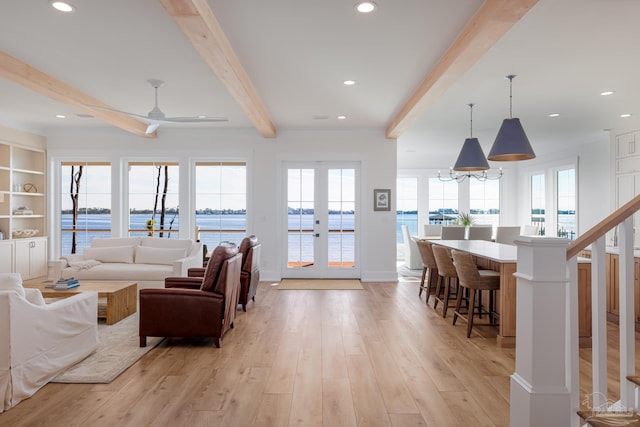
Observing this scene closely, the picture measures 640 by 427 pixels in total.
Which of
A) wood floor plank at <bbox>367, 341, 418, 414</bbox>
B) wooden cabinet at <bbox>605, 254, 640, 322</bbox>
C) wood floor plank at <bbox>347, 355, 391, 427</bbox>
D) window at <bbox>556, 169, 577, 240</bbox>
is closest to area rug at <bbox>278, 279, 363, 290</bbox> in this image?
wood floor plank at <bbox>367, 341, 418, 414</bbox>

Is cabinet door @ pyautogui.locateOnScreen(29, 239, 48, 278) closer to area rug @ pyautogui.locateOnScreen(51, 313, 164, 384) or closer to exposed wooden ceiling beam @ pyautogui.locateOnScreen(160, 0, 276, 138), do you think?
area rug @ pyautogui.locateOnScreen(51, 313, 164, 384)

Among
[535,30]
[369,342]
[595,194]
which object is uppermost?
[535,30]

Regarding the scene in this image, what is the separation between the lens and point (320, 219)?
7.55 m

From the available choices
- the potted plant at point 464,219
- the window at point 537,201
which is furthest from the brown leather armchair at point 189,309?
the window at point 537,201

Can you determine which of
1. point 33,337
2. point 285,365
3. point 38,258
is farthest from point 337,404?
point 38,258

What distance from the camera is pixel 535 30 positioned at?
10.7ft

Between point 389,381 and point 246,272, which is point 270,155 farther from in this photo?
point 389,381

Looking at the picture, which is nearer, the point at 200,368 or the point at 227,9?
the point at 227,9

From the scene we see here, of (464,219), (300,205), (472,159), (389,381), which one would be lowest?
(389,381)

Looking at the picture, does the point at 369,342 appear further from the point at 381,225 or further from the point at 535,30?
the point at 381,225

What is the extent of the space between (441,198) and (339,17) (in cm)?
812

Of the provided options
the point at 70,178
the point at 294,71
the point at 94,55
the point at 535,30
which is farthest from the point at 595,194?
the point at 70,178

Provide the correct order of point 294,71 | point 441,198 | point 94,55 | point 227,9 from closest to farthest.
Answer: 1. point 227,9
2. point 94,55
3. point 294,71
4. point 441,198

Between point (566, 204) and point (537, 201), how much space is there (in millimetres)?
1030
